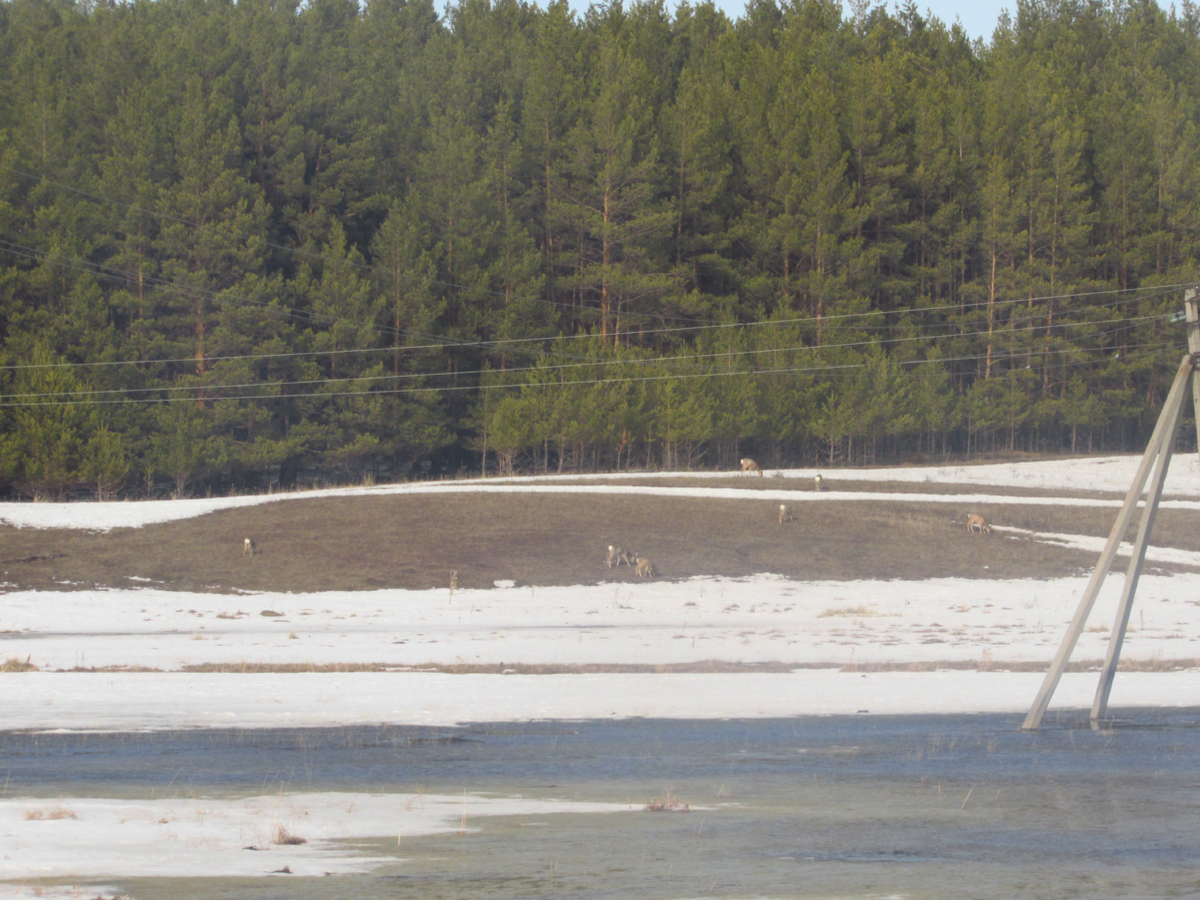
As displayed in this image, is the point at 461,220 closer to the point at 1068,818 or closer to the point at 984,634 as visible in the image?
the point at 984,634

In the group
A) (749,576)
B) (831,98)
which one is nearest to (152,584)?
(749,576)

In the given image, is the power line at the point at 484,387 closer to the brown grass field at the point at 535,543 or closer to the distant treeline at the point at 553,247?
the distant treeline at the point at 553,247

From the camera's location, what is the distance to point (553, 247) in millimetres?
70938

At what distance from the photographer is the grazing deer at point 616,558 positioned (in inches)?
1236

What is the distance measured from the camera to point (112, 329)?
174 ft

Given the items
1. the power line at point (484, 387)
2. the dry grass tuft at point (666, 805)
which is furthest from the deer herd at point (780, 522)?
the dry grass tuft at point (666, 805)

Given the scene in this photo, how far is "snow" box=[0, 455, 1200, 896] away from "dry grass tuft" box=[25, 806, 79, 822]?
4cm

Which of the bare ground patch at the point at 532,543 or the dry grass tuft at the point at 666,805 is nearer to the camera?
the dry grass tuft at the point at 666,805

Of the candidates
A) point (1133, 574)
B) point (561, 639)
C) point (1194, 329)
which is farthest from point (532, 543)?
point (1194, 329)

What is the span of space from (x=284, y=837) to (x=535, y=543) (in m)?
24.0

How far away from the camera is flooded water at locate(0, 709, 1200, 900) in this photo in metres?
8.46

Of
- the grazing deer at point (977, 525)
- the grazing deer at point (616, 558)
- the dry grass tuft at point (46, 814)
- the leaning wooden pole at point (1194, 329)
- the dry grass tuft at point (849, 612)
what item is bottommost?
the dry grass tuft at point (849, 612)

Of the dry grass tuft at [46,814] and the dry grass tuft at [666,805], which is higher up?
the dry grass tuft at [46,814]

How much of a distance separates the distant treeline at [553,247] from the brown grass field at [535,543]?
1663 cm
